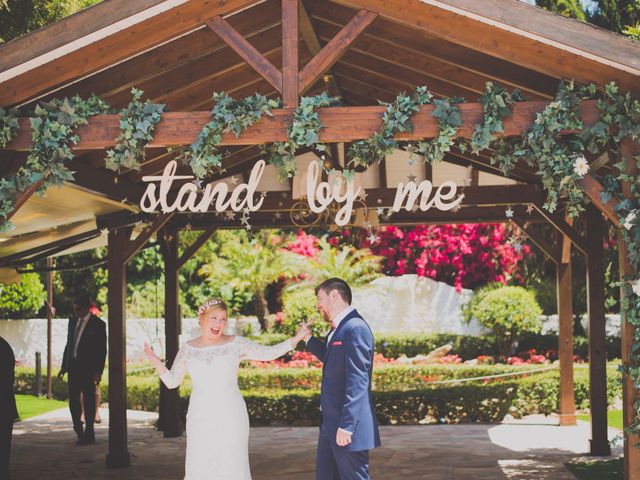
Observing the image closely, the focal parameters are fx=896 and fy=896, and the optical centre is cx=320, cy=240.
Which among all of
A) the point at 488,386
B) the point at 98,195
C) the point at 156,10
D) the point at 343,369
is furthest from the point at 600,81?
the point at 488,386

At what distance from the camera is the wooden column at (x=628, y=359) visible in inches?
227

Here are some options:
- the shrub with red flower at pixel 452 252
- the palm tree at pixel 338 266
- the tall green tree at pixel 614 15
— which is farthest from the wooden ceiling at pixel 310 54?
the tall green tree at pixel 614 15

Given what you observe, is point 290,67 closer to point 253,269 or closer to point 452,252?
point 452,252

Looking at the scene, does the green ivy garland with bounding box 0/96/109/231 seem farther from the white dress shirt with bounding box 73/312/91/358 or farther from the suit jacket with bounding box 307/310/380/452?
the white dress shirt with bounding box 73/312/91/358

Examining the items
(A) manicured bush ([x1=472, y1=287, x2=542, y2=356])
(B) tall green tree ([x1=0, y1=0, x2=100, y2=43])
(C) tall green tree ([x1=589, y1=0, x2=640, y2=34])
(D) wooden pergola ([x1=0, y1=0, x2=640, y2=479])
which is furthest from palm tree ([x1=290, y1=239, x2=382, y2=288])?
(D) wooden pergola ([x1=0, y1=0, x2=640, y2=479])

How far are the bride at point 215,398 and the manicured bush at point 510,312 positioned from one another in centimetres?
1209

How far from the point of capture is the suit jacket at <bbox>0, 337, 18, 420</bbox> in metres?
7.36

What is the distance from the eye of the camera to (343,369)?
5918 mm

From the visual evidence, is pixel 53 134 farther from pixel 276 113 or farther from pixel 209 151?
pixel 276 113

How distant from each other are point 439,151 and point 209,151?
151 centimetres

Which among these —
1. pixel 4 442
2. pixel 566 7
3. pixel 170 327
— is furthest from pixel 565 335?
pixel 566 7

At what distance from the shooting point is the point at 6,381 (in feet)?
24.4

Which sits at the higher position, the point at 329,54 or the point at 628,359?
the point at 329,54

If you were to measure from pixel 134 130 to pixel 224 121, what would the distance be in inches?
23.9
